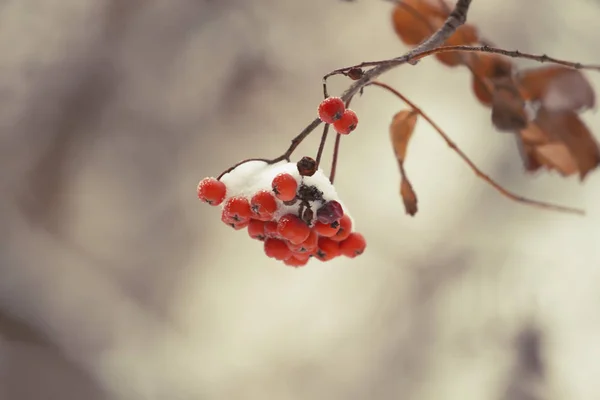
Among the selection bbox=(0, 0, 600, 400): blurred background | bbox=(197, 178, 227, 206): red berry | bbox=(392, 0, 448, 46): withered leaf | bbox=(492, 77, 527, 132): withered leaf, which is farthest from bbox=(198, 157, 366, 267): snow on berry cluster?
bbox=(0, 0, 600, 400): blurred background

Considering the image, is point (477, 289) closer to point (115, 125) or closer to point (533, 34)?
point (533, 34)

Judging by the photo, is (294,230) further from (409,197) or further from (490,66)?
(490,66)

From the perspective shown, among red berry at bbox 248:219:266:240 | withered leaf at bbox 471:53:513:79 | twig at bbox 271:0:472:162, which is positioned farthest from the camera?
withered leaf at bbox 471:53:513:79

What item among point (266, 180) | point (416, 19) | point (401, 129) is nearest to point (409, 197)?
point (401, 129)

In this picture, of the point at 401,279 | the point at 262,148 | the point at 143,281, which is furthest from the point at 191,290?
the point at 401,279

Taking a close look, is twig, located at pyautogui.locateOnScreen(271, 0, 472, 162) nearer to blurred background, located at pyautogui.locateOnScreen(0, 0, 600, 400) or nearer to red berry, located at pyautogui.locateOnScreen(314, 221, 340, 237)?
red berry, located at pyautogui.locateOnScreen(314, 221, 340, 237)

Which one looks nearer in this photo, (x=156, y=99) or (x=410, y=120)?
(x=410, y=120)
